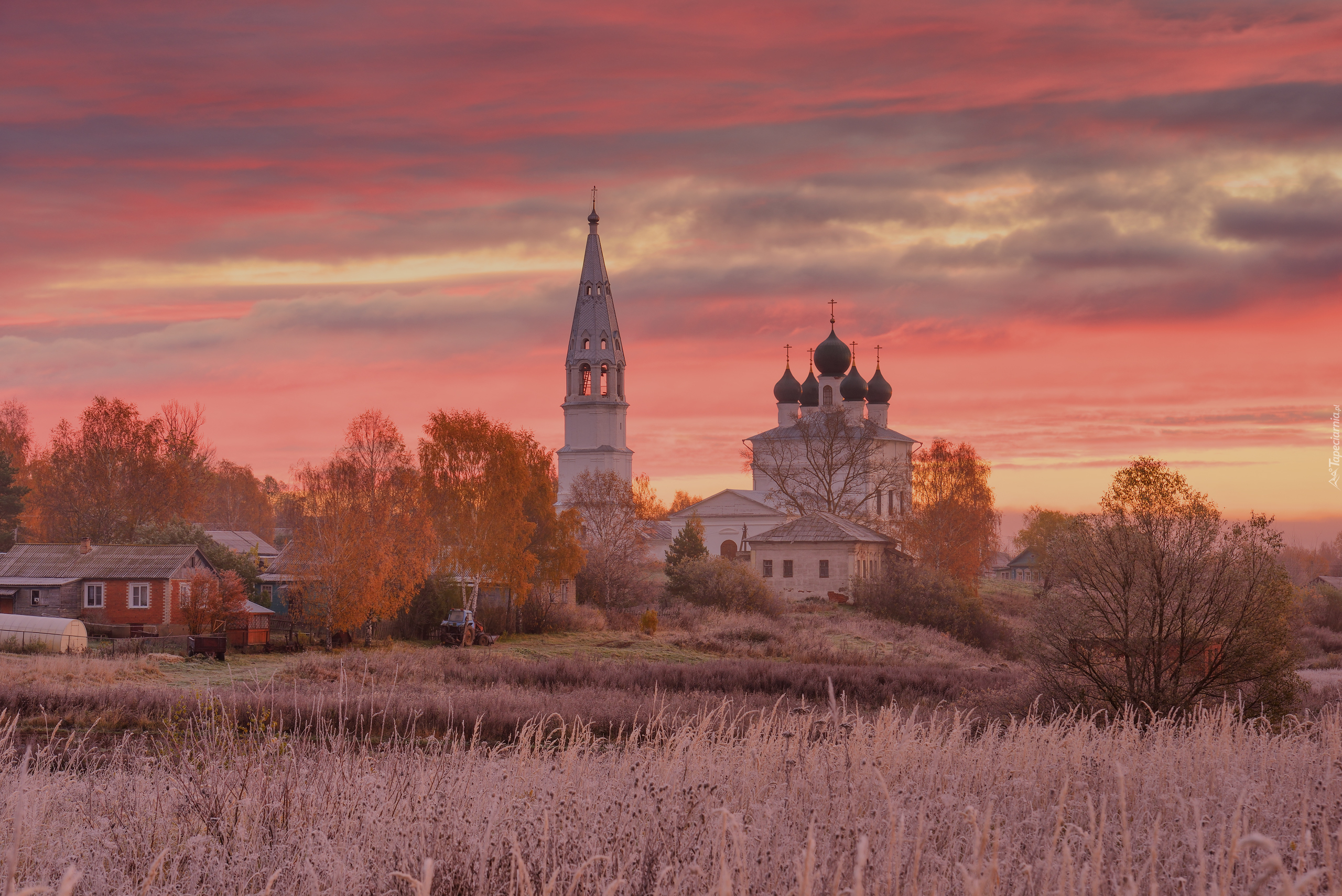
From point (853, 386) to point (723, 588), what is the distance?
3532 centimetres

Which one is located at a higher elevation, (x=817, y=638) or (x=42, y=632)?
(x=42, y=632)

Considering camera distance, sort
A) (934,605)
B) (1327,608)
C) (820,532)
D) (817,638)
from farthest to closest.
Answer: (1327,608) < (820,532) < (934,605) < (817,638)

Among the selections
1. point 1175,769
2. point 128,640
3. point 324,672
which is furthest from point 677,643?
point 1175,769

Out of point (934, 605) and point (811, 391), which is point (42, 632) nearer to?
point (934, 605)

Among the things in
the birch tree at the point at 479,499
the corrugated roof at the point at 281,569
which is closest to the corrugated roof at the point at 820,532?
the birch tree at the point at 479,499

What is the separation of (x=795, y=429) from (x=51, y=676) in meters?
56.9

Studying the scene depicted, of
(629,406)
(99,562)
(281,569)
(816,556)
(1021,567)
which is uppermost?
(629,406)

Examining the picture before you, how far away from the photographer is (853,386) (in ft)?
267

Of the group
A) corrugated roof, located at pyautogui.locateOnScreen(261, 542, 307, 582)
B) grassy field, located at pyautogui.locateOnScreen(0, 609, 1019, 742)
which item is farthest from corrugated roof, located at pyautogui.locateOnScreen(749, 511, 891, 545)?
corrugated roof, located at pyautogui.locateOnScreen(261, 542, 307, 582)

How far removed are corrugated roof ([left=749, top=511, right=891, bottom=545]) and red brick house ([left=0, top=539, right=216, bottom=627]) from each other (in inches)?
1067

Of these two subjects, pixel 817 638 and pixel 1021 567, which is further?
pixel 1021 567

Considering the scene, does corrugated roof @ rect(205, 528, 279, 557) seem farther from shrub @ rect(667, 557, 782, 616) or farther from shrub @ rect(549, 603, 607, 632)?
shrub @ rect(667, 557, 782, 616)

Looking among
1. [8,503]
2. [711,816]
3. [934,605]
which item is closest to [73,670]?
[711,816]

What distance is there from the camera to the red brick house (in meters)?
→ 40.2
